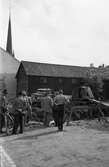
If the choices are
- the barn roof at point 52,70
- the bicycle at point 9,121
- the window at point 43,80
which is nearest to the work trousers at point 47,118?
the bicycle at point 9,121

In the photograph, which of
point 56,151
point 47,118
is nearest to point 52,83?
point 47,118

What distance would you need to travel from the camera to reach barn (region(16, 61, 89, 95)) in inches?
1763

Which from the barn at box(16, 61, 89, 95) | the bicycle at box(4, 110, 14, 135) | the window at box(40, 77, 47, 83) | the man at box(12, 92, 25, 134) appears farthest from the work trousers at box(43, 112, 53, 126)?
the window at box(40, 77, 47, 83)

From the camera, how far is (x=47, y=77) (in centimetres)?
4641

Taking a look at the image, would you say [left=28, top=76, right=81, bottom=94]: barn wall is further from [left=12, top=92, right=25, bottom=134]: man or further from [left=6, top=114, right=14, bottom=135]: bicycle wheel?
[left=12, top=92, right=25, bottom=134]: man

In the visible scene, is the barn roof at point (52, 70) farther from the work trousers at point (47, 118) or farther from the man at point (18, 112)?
the man at point (18, 112)

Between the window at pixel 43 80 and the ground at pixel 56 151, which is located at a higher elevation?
the window at pixel 43 80

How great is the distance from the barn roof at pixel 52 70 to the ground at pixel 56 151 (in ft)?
120

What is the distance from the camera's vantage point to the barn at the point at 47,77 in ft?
147

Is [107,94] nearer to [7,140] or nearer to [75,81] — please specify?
[75,81]

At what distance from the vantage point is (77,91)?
64.1 feet

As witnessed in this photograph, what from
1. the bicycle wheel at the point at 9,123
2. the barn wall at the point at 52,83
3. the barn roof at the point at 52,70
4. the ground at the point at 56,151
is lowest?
the ground at the point at 56,151

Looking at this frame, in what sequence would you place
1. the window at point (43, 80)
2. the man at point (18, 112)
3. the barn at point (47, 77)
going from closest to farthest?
1. the man at point (18, 112)
2. the barn at point (47, 77)
3. the window at point (43, 80)

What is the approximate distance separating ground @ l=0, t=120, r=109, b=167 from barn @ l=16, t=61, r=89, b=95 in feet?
117
